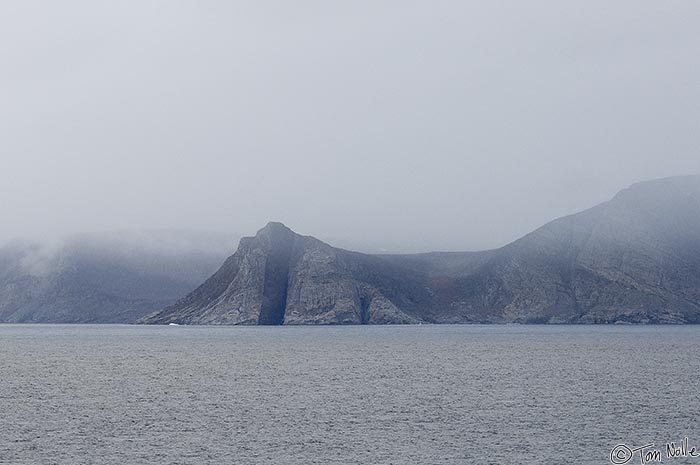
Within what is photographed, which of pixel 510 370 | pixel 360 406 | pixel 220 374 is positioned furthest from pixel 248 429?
pixel 510 370

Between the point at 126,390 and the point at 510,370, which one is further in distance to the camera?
the point at 510,370

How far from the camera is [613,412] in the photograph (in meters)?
72.5

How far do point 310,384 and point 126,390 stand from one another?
22724 mm

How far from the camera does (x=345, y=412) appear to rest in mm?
74250

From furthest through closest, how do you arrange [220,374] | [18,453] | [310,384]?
[220,374] < [310,384] < [18,453]

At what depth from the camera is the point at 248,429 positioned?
2554 inches

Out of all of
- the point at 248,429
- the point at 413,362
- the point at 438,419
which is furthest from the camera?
the point at 413,362

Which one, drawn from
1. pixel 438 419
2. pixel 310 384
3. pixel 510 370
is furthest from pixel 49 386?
pixel 510 370

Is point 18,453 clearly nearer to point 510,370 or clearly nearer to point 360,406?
point 360,406

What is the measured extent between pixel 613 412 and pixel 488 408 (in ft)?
37.7

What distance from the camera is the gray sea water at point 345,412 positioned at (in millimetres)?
55000

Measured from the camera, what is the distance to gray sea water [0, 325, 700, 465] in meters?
55.0

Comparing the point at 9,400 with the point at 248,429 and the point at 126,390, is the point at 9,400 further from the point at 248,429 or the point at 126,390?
the point at 248,429

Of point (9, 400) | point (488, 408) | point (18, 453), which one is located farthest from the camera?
point (9, 400)
